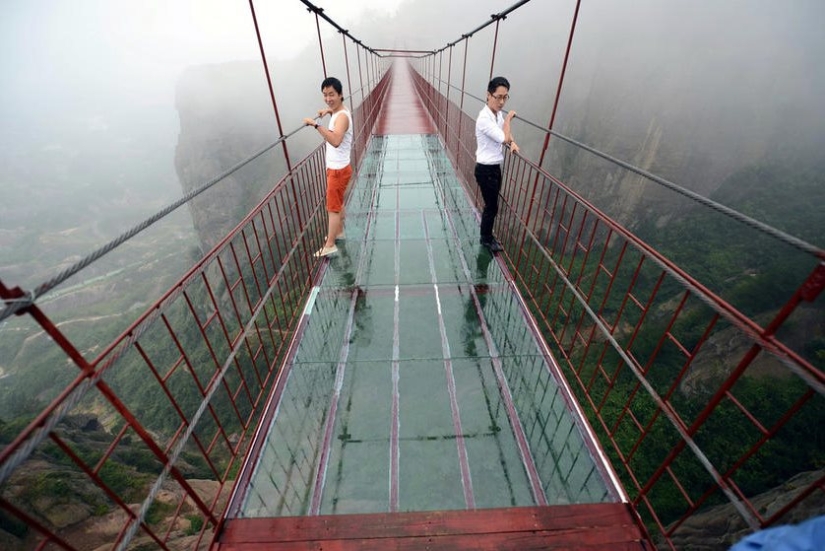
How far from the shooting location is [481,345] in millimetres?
3965

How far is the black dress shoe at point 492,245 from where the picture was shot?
5.36 meters

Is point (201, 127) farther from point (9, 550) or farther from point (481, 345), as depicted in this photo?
point (481, 345)

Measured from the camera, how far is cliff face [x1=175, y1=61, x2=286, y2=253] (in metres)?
61.1

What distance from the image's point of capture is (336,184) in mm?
4820

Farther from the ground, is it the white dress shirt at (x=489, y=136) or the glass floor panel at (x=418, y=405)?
the white dress shirt at (x=489, y=136)

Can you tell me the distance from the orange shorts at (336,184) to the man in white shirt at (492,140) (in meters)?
1.66

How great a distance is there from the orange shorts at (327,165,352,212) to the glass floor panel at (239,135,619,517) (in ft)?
2.62

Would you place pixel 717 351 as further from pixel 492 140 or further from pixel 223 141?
pixel 223 141

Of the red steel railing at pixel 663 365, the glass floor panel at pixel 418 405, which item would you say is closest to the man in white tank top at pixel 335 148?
the glass floor panel at pixel 418 405

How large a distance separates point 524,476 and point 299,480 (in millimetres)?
1683

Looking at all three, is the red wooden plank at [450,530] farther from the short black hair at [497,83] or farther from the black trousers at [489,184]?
the short black hair at [497,83]

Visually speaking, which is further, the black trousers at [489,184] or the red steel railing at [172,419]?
the black trousers at [489,184]

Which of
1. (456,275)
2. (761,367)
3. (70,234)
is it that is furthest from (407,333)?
(70,234)

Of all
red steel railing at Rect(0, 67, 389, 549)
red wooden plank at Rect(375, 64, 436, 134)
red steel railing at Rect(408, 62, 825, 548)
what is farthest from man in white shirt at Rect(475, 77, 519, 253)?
red wooden plank at Rect(375, 64, 436, 134)
